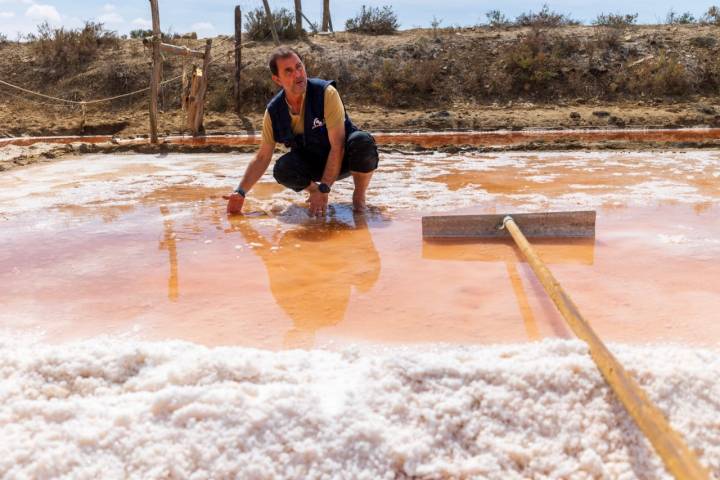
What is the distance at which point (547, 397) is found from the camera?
1384mm

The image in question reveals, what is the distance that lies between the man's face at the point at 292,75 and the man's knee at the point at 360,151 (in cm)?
43

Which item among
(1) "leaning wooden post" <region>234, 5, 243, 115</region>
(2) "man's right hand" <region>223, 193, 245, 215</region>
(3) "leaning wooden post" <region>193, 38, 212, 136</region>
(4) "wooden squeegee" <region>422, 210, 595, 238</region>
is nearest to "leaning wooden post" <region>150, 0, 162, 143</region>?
(3) "leaning wooden post" <region>193, 38, 212, 136</region>

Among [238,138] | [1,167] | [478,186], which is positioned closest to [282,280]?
[478,186]

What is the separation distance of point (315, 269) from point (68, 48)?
16760mm

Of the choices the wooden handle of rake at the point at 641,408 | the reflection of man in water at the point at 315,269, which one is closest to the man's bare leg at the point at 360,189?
the reflection of man in water at the point at 315,269

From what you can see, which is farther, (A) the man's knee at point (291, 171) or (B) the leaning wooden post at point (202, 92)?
(B) the leaning wooden post at point (202, 92)

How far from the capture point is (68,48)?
16500 millimetres

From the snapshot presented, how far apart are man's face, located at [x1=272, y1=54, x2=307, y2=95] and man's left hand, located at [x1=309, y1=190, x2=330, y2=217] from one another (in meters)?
0.57

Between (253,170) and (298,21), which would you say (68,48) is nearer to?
(298,21)

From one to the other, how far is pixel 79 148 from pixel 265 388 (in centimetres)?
671

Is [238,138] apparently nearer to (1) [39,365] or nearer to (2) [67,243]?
(2) [67,243]

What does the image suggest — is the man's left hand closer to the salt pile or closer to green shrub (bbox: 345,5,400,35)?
the salt pile

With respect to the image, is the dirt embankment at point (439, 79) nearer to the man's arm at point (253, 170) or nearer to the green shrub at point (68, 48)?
the green shrub at point (68, 48)

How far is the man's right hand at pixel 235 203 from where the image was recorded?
358 cm
